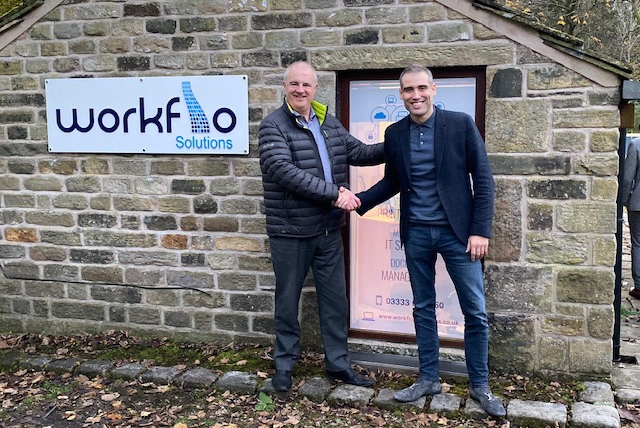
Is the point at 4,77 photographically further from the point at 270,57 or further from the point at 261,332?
the point at 261,332

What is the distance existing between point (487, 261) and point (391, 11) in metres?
1.90

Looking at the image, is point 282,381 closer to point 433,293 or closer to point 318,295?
point 318,295

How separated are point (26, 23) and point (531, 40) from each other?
4.07 m

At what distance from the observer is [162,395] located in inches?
178

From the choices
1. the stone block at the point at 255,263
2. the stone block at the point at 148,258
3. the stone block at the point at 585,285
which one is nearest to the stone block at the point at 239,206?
the stone block at the point at 255,263

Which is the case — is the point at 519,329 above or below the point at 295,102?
below

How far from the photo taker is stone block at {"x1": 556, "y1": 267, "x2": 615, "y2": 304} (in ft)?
14.3

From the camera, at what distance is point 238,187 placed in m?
5.07

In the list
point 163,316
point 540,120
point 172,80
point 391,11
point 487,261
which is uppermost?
point 391,11

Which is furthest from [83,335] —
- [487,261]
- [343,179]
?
[487,261]

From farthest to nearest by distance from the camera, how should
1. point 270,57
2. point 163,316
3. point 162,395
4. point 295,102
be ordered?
1. point 163,316
2. point 270,57
3. point 162,395
4. point 295,102

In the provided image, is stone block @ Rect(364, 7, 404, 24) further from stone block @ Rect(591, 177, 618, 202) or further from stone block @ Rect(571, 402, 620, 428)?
stone block @ Rect(571, 402, 620, 428)

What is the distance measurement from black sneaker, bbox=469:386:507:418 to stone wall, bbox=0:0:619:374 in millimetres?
521

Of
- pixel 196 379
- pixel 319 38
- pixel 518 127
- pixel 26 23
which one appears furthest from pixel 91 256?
pixel 518 127
